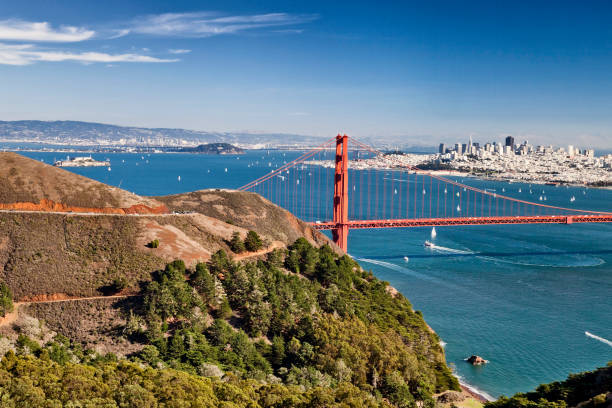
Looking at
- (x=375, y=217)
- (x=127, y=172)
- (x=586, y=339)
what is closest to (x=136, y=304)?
(x=586, y=339)

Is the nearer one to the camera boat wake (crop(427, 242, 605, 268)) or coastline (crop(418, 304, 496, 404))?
coastline (crop(418, 304, 496, 404))

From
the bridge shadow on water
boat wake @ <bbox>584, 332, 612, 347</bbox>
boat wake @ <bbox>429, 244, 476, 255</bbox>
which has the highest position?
boat wake @ <bbox>429, 244, 476, 255</bbox>

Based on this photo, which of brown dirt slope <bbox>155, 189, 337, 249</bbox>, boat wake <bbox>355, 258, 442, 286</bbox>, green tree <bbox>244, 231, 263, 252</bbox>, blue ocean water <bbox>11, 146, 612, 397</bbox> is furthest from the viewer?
boat wake <bbox>355, 258, 442, 286</bbox>

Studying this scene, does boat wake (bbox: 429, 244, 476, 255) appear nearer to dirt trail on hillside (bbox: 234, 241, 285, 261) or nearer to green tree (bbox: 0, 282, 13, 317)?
dirt trail on hillside (bbox: 234, 241, 285, 261)

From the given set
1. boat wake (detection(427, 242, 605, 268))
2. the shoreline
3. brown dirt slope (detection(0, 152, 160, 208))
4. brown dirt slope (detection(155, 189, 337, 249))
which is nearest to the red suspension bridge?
boat wake (detection(427, 242, 605, 268))

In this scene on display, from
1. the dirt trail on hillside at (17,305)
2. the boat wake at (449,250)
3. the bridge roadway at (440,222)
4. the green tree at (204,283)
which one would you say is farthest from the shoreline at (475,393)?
the boat wake at (449,250)

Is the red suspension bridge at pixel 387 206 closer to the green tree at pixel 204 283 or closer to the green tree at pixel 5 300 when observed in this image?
the green tree at pixel 204 283

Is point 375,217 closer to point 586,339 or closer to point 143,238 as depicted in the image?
point 586,339

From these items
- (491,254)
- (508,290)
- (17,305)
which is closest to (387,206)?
(491,254)
